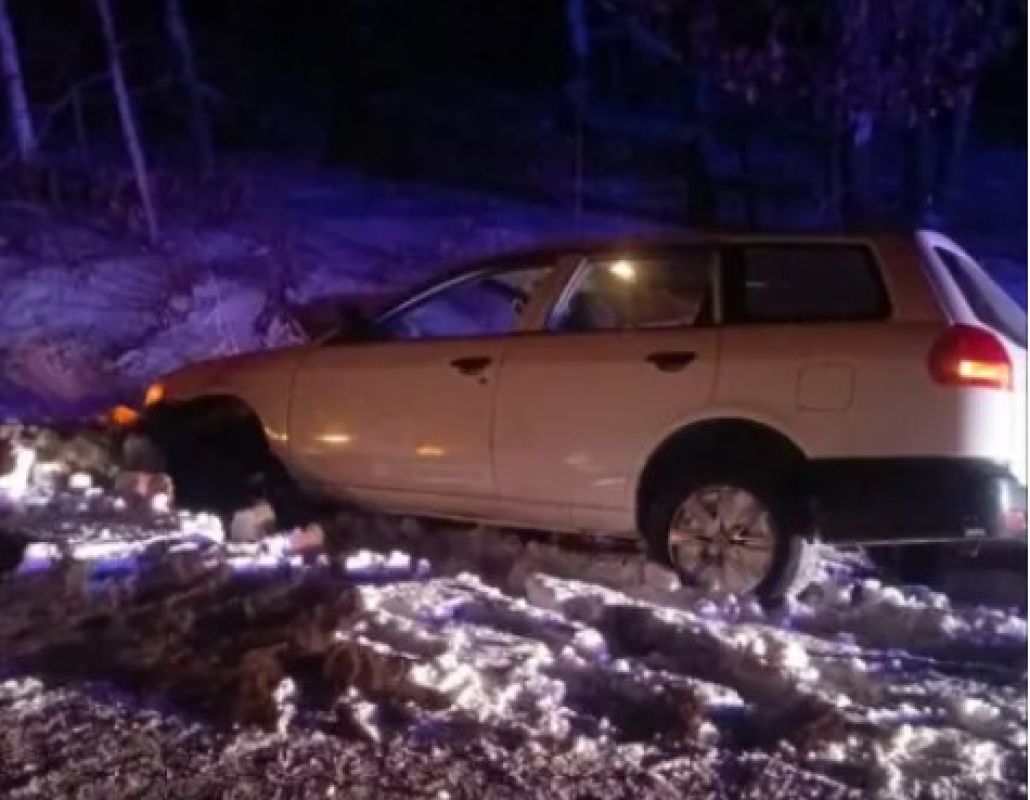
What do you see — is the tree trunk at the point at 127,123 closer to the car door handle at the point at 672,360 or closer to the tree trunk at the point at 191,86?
the tree trunk at the point at 191,86

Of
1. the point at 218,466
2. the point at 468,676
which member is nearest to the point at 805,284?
the point at 468,676

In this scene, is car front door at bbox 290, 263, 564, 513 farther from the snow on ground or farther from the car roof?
the snow on ground

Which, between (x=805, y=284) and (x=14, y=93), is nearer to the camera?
(x=805, y=284)

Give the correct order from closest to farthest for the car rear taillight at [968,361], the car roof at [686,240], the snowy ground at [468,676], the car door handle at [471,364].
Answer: the snowy ground at [468,676], the car rear taillight at [968,361], the car roof at [686,240], the car door handle at [471,364]

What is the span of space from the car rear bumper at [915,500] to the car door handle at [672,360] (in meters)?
0.68

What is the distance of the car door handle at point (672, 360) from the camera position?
21.8 feet

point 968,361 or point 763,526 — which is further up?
point 968,361

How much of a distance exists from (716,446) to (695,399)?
21cm

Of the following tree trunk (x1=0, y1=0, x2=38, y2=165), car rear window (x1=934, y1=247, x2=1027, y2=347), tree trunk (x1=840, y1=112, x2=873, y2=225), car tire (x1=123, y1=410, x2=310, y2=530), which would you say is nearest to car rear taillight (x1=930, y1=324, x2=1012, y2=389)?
car rear window (x1=934, y1=247, x2=1027, y2=347)

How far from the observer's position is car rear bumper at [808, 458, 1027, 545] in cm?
617

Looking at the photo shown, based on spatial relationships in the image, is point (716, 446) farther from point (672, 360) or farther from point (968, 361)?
point (968, 361)

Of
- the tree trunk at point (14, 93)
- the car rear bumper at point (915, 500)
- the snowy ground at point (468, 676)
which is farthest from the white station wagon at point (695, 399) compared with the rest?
the tree trunk at point (14, 93)

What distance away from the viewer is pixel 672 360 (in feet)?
21.9

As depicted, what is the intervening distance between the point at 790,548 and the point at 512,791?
2.25 m
